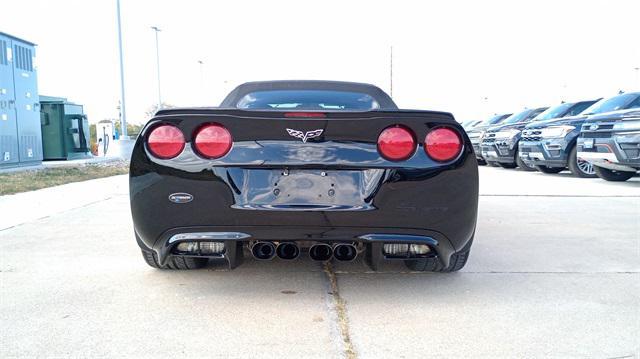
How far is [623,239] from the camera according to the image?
452cm

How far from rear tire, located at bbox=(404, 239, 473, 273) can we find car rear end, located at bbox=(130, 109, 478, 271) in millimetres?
348

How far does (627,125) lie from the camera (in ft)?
25.5

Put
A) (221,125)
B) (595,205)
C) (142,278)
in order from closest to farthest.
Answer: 1. (221,125)
2. (142,278)
3. (595,205)

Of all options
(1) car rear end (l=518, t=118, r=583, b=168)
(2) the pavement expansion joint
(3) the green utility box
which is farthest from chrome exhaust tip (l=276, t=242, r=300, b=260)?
(3) the green utility box

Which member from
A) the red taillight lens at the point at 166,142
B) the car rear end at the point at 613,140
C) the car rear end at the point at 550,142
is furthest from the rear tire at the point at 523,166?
the red taillight lens at the point at 166,142

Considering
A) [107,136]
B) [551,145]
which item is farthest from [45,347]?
[107,136]

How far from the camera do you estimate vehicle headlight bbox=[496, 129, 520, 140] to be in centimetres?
1223

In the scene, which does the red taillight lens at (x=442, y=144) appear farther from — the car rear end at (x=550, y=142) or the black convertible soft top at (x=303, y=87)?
the car rear end at (x=550, y=142)

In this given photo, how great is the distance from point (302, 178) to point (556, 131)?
8788mm

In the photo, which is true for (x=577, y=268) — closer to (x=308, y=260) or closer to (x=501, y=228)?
(x=501, y=228)

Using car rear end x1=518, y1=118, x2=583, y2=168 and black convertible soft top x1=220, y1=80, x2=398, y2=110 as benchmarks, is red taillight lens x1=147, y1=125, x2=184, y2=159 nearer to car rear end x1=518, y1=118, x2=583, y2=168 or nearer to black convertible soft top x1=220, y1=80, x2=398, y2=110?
black convertible soft top x1=220, y1=80, x2=398, y2=110

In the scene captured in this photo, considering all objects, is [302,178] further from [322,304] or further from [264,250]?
[322,304]

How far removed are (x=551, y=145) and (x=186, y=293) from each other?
8981 millimetres

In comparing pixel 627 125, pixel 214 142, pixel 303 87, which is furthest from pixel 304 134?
pixel 627 125
